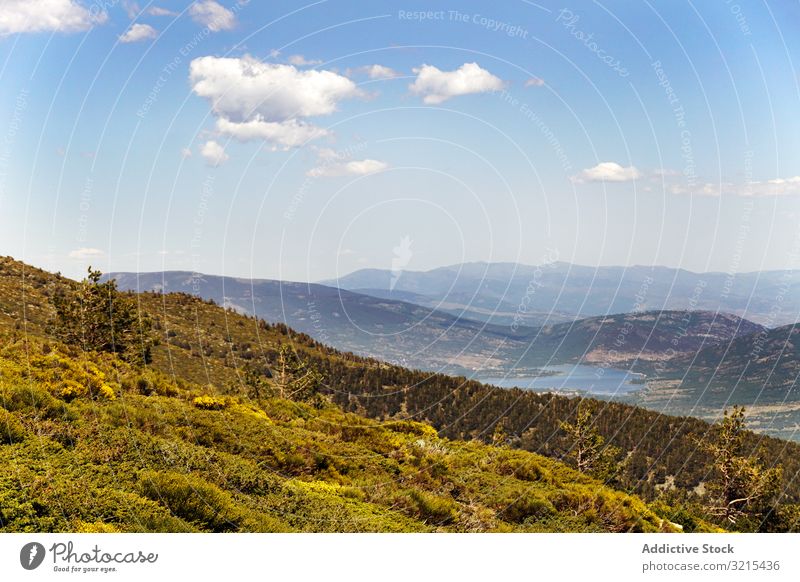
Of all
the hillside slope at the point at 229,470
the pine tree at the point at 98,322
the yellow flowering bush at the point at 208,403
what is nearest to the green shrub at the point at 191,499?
the hillside slope at the point at 229,470

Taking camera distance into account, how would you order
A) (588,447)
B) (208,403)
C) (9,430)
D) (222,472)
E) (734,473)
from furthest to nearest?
(588,447) < (734,473) < (208,403) < (222,472) < (9,430)

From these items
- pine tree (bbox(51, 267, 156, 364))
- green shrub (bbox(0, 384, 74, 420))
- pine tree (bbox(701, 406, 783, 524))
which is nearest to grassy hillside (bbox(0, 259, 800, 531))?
green shrub (bbox(0, 384, 74, 420))

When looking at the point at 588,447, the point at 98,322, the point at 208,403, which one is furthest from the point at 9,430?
→ the point at 588,447

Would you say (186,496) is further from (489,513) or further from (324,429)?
(324,429)

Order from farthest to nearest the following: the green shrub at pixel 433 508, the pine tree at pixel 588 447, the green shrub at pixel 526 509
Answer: the pine tree at pixel 588 447 < the green shrub at pixel 526 509 < the green shrub at pixel 433 508

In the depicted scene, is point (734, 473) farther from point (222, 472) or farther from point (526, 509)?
point (222, 472)

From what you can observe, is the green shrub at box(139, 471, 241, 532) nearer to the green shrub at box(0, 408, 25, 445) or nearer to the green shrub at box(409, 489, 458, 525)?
the green shrub at box(0, 408, 25, 445)

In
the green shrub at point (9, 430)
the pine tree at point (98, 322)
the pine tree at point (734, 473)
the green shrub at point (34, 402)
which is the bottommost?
the pine tree at point (734, 473)

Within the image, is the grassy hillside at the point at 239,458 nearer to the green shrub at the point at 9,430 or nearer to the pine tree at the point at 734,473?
the green shrub at the point at 9,430

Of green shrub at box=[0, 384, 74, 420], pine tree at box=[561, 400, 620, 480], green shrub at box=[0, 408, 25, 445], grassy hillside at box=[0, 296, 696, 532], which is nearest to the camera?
grassy hillside at box=[0, 296, 696, 532]

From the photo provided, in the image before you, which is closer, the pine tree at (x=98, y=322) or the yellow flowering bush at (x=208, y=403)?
the yellow flowering bush at (x=208, y=403)
